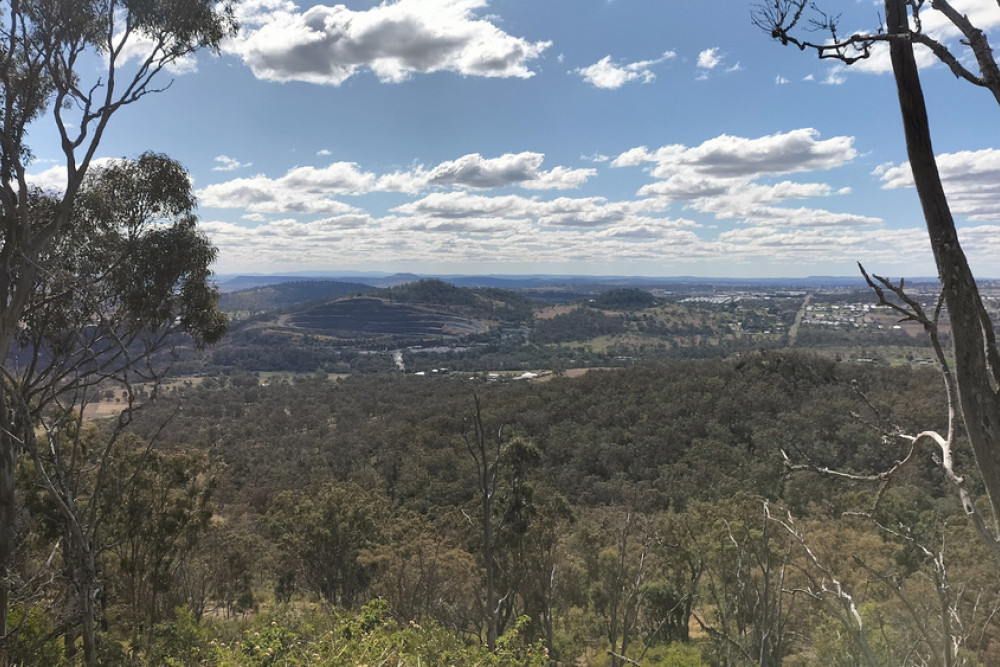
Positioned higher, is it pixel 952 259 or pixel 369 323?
pixel 952 259

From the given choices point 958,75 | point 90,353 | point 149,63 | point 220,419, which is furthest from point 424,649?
point 220,419

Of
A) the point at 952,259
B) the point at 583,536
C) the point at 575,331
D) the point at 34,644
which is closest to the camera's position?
the point at 952,259

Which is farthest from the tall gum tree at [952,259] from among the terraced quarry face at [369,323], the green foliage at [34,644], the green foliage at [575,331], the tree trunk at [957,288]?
the terraced quarry face at [369,323]

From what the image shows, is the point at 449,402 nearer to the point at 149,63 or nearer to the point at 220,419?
the point at 220,419

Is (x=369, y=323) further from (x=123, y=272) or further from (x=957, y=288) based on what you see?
(x=957, y=288)

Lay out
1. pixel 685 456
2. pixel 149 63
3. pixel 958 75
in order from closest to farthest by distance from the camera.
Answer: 1. pixel 958 75
2. pixel 149 63
3. pixel 685 456

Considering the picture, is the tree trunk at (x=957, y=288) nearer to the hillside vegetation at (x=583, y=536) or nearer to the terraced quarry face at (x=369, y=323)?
the hillside vegetation at (x=583, y=536)

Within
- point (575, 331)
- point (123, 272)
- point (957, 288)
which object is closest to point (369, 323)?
point (575, 331)

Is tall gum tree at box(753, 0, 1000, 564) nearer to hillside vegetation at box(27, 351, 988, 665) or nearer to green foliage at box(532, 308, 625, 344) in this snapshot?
hillside vegetation at box(27, 351, 988, 665)

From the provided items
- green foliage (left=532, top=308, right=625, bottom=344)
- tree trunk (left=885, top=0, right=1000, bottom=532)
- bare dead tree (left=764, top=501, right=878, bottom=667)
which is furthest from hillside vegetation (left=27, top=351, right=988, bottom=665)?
green foliage (left=532, top=308, right=625, bottom=344)
